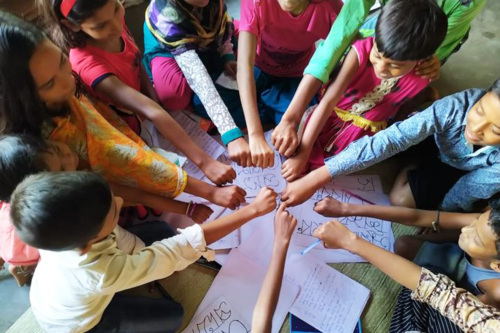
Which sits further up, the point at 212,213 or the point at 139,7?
the point at 139,7

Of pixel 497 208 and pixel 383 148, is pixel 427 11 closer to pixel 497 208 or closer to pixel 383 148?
pixel 383 148

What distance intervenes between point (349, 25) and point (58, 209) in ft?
2.81

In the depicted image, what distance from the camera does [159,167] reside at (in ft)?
3.18

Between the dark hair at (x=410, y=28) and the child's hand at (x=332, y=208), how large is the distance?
41cm

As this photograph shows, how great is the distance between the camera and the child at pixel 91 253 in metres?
0.61

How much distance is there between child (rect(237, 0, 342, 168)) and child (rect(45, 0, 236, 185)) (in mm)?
192

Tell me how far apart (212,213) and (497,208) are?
2.33 feet

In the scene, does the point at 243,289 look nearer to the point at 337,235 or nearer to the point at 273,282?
the point at 273,282

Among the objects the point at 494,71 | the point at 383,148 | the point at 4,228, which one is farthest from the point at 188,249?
the point at 494,71

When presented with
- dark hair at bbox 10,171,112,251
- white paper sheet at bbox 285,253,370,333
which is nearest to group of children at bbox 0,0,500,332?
dark hair at bbox 10,171,112,251

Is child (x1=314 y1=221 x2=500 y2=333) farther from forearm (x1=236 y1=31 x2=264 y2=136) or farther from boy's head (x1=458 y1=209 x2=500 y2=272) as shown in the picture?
forearm (x1=236 y1=31 x2=264 y2=136)

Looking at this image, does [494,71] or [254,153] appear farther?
[494,71]

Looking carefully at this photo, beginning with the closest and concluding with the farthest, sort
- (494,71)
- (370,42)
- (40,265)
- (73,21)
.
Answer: (40,265)
(73,21)
(370,42)
(494,71)

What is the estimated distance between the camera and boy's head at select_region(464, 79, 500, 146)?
79 centimetres
